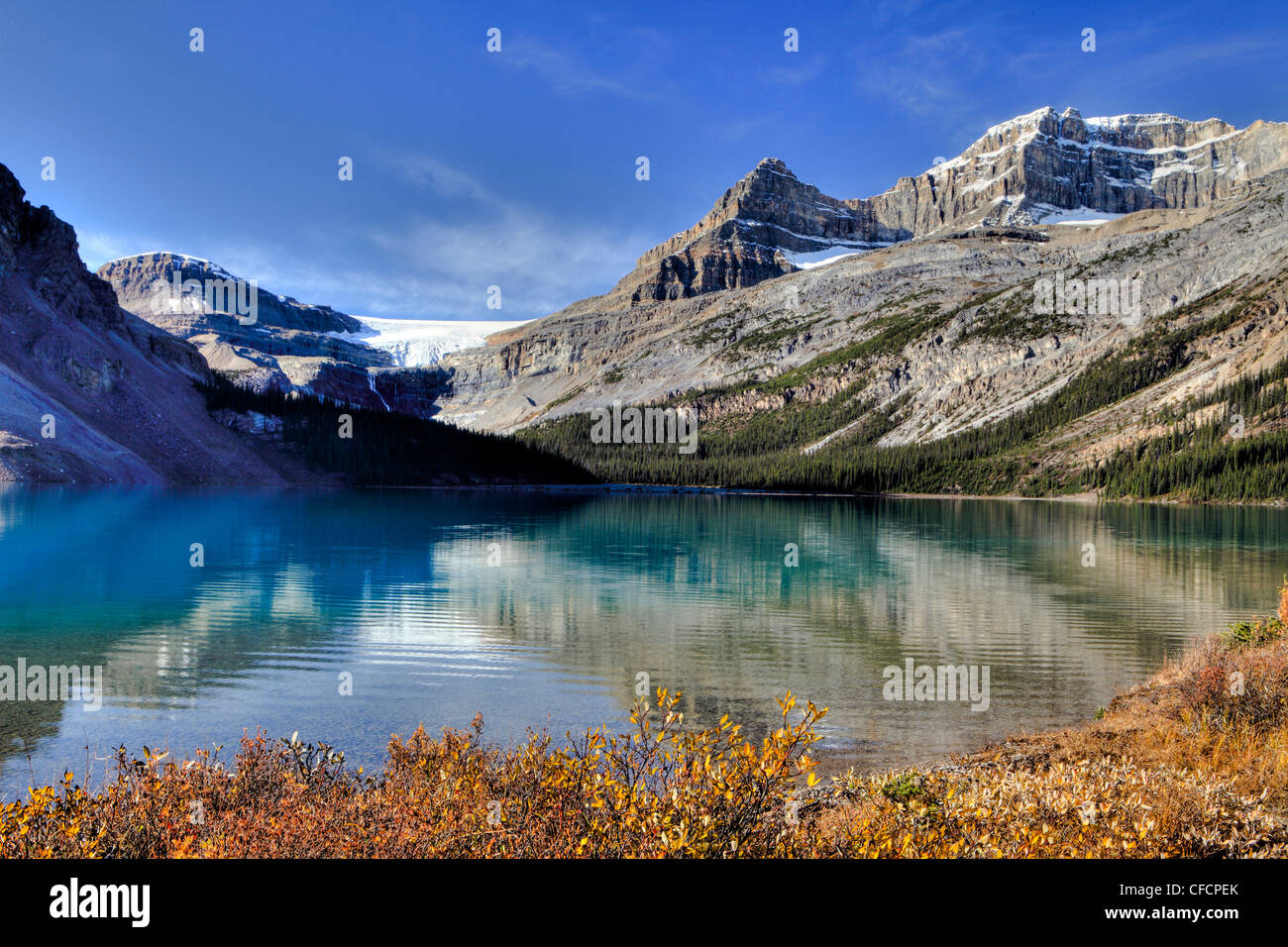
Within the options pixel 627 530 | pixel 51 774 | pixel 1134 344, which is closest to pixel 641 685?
pixel 51 774

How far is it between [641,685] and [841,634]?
928 cm

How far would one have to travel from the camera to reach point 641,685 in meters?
18.3

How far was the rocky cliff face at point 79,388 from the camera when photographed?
320ft

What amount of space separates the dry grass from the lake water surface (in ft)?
14.7

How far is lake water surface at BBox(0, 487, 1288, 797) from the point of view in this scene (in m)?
15.4

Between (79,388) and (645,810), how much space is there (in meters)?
143

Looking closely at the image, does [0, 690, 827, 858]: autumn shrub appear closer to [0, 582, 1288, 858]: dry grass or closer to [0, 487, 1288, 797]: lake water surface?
[0, 582, 1288, 858]: dry grass

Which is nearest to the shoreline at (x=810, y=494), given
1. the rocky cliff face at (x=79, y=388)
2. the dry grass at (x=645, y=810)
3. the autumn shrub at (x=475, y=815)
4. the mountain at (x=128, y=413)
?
the mountain at (x=128, y=413)

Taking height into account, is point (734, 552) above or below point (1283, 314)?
below

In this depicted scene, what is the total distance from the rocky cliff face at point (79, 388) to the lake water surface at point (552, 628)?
51.2 meters

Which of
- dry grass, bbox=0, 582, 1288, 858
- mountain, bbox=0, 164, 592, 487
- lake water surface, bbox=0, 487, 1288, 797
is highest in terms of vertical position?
mountain, bbox=0, 164, 592, 487

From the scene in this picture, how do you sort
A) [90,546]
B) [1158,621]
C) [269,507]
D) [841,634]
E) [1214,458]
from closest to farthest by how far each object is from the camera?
[841,634]
[1158,621]
[90,546]
[269,507]
[1214,458]

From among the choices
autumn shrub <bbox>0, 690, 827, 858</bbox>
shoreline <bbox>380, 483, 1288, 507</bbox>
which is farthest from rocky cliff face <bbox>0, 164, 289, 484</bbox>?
autumn shrub <bbox>0, 690, 827, 858</bbox>
